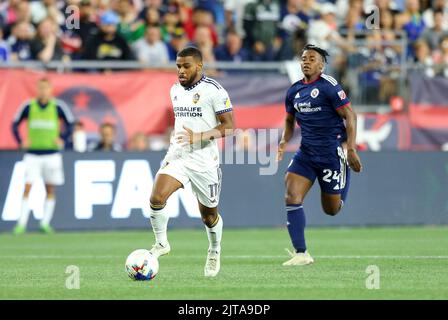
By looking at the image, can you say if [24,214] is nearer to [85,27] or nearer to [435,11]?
[85,27]

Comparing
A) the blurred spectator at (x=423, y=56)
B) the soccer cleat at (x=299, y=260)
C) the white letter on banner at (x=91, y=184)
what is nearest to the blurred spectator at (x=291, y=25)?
the blurred spectator at (x=423, y=56)

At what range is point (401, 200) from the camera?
20766 millimetres

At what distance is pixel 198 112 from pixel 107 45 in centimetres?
1035

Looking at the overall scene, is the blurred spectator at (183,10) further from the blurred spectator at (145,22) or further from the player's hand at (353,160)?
the player's hand at (353,160)

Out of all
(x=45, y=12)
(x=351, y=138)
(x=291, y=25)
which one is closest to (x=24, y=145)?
(x=45, y=12)

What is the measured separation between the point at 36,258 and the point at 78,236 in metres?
4.55

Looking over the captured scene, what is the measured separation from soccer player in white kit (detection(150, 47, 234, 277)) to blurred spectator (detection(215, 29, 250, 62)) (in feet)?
36.0

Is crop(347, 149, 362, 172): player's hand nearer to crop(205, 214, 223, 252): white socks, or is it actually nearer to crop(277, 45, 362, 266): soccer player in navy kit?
crop(277, 45, 362, 266): soccer player in navy kit

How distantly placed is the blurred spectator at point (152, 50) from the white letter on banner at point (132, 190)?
2.91 meters

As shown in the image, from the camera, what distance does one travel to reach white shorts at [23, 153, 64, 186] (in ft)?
64.4

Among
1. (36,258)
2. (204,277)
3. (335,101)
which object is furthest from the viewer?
(36,258)

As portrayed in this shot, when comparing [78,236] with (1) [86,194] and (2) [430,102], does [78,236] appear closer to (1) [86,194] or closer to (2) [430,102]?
(1) [86,194]

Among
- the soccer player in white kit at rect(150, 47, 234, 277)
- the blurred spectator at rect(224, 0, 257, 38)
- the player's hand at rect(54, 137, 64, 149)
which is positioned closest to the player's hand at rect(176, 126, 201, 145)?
the soccer player in white kit at rect(150, 47, 234, 277)

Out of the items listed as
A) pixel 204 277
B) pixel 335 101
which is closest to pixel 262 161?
pixel 335 101
